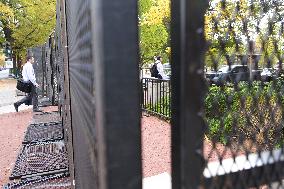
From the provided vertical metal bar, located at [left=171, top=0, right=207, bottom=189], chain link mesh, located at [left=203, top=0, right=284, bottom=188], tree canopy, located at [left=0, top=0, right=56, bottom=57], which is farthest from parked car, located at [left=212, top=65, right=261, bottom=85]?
tree canopy, located at [left=0, top=0, right=56, bottom=57]

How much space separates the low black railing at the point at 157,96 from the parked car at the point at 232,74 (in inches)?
349

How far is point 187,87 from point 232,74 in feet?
0.93

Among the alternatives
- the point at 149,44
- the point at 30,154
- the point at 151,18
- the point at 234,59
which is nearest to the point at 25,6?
the point at 149,44

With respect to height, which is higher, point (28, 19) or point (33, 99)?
point (28, 19)

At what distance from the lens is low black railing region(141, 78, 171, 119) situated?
10.4 metres

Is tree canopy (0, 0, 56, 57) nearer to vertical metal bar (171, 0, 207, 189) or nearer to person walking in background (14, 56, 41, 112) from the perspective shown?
person walking in background (14, 56, 41, 112)

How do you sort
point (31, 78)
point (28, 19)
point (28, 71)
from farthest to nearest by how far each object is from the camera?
point (28, 19), point (31, 78), point (28, 71)

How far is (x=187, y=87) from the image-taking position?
0.71m

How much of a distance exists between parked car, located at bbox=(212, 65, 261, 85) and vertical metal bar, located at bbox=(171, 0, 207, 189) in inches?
9.5

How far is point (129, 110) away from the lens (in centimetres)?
68

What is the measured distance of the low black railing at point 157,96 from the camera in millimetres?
10390

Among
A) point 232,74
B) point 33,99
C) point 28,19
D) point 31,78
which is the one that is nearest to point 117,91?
point 232,74

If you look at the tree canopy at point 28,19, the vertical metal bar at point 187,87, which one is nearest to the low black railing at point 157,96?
the vertical metal bar at point 187,87

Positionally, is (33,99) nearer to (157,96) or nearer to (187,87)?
(157,96)
